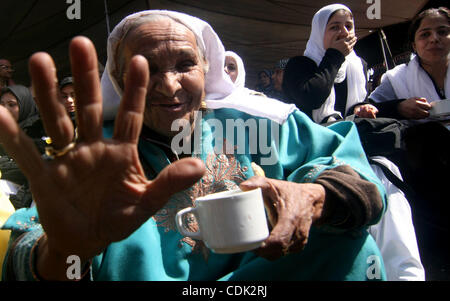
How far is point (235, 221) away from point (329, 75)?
6.74ft

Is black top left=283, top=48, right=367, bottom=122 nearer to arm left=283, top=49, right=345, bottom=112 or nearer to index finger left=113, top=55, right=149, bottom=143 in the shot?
arm left=283, top=49, right=345, bottom=112

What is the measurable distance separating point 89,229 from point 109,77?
96 centimetres

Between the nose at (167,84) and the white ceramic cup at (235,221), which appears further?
the nose at (167,84)

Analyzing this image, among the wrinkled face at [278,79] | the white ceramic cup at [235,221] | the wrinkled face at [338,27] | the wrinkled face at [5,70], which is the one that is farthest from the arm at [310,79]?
the wrinkled face at [5,70]

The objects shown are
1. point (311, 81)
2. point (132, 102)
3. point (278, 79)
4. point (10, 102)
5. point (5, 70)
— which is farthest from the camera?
point (278, 79)

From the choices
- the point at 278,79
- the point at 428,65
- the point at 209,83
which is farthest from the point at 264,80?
the point at 209,83

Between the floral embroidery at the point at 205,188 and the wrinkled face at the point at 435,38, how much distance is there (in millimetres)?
2128

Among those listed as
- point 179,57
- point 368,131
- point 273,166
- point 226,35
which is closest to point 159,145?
point 179,57

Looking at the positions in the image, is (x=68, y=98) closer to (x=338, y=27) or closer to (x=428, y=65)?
(x=338, y=27)

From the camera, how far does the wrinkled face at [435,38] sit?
292cm

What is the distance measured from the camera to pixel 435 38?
2930 millimetres

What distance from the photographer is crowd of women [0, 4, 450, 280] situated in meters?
1.01

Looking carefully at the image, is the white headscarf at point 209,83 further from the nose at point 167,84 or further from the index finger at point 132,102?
the index finger at point 132,102

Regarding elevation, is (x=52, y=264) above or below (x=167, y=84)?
below
